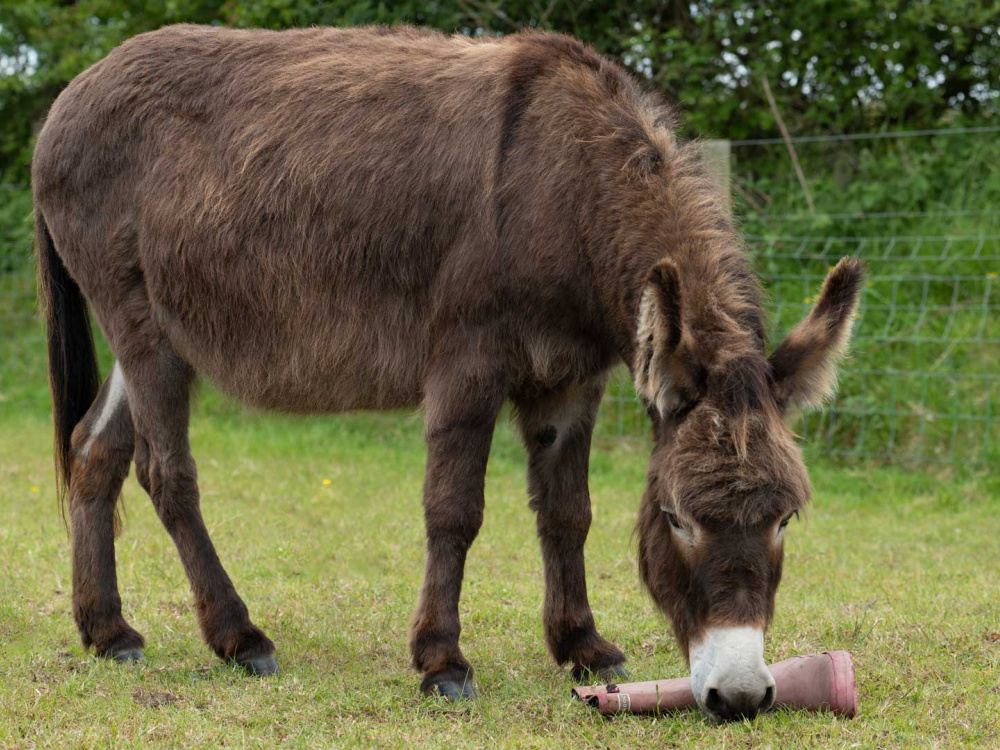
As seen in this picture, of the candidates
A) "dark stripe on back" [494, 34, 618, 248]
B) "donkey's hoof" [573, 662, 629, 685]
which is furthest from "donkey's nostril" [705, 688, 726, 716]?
"dark stripe on back" [494, 34, 618, 248]

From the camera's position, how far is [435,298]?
3.83 metres

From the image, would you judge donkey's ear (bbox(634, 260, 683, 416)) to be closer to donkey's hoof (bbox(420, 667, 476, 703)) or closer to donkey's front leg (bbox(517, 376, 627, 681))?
donkey's front leg (bbox(517, 376, 627, 681))

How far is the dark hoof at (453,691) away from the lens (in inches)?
143

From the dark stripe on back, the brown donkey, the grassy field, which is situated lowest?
the grassy field

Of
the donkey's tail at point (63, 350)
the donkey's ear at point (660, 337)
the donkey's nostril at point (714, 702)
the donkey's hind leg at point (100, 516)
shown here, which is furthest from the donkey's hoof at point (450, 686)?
the donkey's tail at point (63, 350)

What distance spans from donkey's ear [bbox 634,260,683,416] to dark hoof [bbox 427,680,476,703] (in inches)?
45.3

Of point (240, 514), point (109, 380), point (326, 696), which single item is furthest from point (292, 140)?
Answer: point (240, 514)

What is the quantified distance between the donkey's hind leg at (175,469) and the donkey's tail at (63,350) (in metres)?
0.55

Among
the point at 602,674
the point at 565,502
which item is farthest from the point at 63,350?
the point at 602,674

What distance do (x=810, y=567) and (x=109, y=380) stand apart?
11.7 ft

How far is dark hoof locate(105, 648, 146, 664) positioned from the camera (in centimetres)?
416

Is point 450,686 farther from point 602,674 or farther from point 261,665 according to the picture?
point 261,665

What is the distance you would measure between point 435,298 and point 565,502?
92 cm

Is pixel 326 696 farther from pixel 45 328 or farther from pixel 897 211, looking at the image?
pixel 897 211
